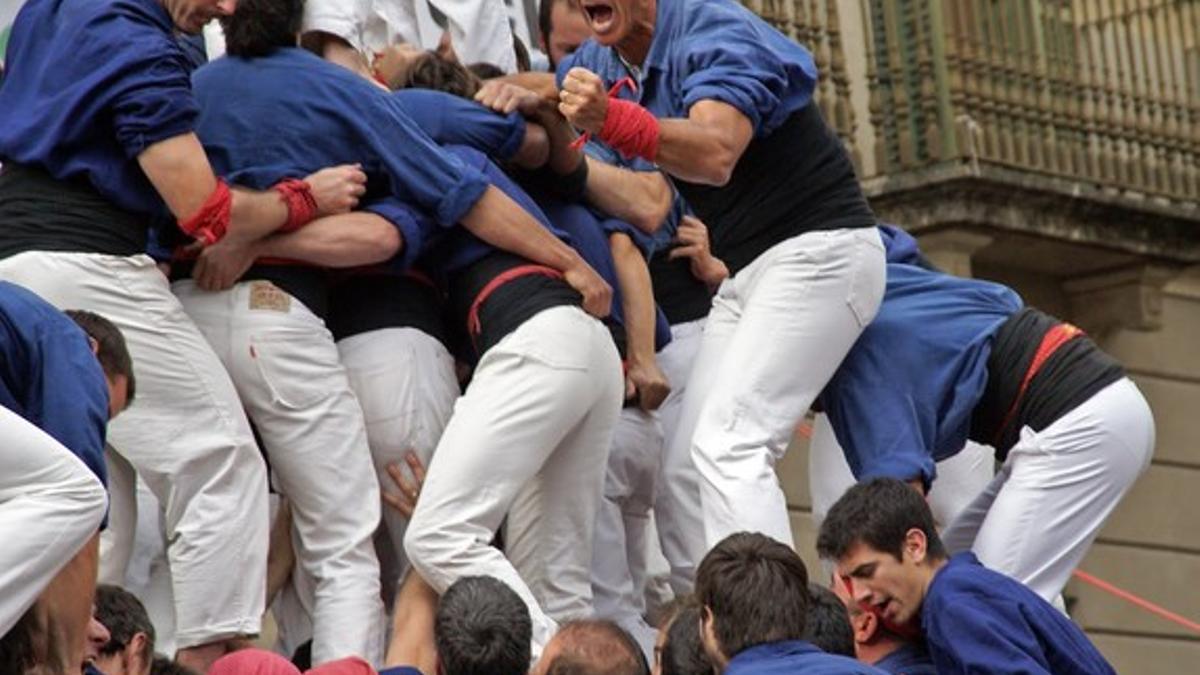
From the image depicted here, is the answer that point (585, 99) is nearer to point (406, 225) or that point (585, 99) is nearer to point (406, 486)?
point (406, 225)

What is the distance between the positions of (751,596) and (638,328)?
251 centimetres

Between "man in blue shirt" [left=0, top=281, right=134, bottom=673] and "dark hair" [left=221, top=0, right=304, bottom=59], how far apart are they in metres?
1.49

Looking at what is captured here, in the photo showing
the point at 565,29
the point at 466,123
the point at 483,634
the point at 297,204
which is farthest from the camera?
the point at 565,29

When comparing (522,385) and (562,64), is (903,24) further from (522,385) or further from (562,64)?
(522,385)

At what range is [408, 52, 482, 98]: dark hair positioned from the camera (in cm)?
873

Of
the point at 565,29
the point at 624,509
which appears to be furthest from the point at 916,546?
the point at 565,29

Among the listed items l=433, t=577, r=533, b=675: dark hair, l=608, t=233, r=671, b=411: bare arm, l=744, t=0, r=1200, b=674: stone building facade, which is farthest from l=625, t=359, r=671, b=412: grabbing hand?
l=744, t=0, r=1200, b=674: stone building facade

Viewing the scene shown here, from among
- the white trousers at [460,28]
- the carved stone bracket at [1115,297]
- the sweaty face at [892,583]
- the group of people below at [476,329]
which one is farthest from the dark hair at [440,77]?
the carved stone bracket at [1115,297]

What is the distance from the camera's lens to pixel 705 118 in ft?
26.2

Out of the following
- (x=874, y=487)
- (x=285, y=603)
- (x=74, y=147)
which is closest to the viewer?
(x=874, y=487)

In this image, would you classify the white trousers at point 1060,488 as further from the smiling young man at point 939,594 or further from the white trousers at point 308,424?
the white trousers at point 308,424

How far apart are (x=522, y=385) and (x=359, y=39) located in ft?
4.63

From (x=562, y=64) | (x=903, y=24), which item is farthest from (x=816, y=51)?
(x=562, y=64)

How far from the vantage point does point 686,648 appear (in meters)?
6.72
